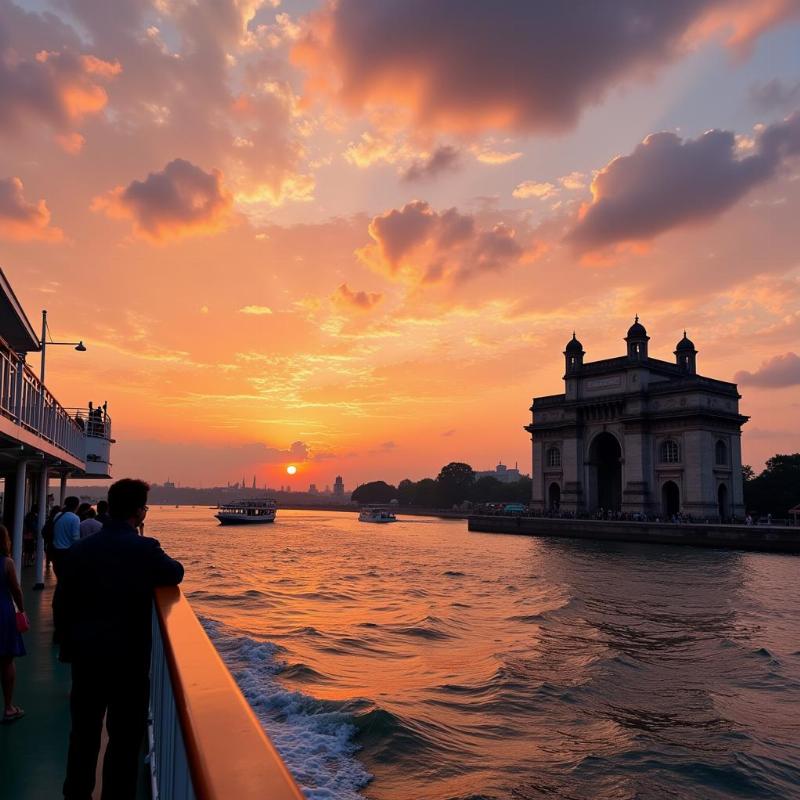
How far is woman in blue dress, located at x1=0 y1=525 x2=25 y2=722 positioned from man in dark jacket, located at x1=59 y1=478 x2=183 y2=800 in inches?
110

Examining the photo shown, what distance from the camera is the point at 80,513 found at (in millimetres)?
9141

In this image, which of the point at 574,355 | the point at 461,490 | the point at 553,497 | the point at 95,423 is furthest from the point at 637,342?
the point at 461,490

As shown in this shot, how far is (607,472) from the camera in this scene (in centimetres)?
7188

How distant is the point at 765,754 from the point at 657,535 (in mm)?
46811

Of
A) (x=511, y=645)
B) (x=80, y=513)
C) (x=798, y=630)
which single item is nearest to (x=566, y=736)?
(x=511, y=645)

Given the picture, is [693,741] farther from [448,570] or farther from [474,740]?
[448,570]

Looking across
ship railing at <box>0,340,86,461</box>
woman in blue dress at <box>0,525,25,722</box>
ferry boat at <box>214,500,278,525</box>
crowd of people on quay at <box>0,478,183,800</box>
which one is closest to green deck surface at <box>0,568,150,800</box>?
woman in blue dress at <box>0,525,25,722</box>

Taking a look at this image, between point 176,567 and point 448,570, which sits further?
point 448,570

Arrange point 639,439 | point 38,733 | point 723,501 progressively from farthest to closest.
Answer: point 639,439
point 723,501
point 38,733

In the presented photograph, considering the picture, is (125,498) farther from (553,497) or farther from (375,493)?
(375,493)

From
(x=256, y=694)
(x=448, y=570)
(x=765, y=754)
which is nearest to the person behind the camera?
(x=765, y=754)

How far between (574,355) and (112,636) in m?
72.6

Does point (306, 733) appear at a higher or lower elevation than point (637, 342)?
lower

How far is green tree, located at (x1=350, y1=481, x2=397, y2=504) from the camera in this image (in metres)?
185
